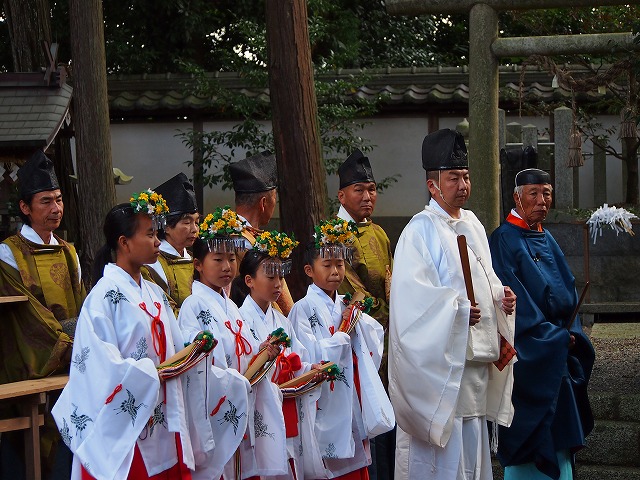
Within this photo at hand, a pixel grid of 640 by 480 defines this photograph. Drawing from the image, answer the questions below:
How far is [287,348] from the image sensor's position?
6586 mm

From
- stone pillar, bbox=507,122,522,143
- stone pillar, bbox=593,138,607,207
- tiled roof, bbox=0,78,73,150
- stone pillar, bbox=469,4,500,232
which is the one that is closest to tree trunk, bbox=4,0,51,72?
tiled roof, bbox=0,78,73,150

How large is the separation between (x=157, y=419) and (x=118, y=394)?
0.29 m

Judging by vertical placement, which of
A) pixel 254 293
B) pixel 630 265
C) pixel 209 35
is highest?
pixel 209 35

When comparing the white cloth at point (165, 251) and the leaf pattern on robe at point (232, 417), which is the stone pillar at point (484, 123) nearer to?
the white cloth at point (165, 251)

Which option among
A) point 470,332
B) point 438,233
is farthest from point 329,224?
point 470,332

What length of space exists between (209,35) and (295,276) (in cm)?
A: 894

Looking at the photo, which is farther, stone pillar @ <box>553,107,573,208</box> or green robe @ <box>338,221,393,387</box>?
stone pillar @ <box>553,107,573,208</box>

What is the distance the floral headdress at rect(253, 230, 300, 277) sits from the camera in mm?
6324

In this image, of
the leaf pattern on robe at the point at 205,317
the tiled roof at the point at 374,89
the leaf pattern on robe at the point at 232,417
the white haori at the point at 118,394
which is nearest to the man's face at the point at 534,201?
the leaf pattern on robe at the point at 205,317

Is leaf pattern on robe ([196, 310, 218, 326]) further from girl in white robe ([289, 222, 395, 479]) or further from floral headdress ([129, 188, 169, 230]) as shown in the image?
girl in white robe ([289, 222, 395, 479])

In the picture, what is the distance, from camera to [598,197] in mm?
14148

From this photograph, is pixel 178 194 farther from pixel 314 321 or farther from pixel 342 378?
pixel 342 378

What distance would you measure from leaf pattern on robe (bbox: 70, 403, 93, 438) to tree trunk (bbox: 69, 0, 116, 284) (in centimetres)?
509

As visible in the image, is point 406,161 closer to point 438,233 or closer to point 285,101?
point 285,101
